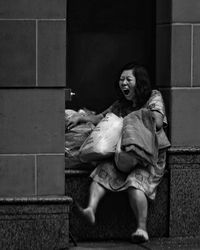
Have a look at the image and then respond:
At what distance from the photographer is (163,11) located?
33.3ft

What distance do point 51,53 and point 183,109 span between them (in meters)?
1.57

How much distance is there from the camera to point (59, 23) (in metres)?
9.26

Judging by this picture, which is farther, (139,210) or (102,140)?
(102,140)

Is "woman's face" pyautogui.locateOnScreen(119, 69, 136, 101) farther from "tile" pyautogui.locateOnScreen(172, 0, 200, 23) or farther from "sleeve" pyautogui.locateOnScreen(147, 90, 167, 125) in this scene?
"tile" pyautogui.locateOnScreen(172, 0, 200, 23)

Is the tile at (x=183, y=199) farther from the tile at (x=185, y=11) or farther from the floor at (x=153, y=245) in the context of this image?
the tile at (x=185, y=11)

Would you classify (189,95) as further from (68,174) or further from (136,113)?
(68,174)

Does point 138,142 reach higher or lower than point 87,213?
higher

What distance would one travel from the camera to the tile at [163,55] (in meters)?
10.0

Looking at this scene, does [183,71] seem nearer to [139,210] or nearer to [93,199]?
[139,210]

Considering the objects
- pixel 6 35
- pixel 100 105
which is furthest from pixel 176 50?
pixel 6 35

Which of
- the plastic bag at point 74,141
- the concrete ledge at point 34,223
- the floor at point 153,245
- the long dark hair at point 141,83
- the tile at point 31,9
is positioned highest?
the tile at point 31,9

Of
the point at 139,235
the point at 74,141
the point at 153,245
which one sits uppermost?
the point at 74,141

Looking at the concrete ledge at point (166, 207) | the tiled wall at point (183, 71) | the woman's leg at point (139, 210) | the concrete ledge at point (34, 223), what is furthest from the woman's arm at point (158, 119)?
the concrete ledge at point (34, 223)

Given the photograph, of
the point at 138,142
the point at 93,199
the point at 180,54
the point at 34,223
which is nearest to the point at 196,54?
the point at 180,54
